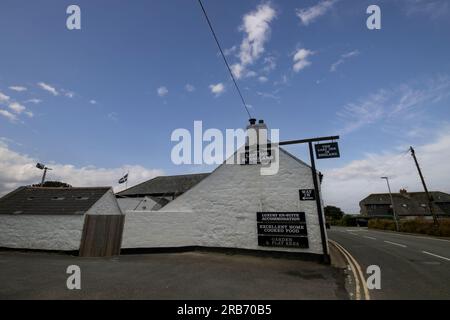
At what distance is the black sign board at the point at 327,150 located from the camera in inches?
410

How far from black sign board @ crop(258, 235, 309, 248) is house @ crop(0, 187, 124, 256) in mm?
7956

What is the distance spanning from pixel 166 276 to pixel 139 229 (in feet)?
17.5

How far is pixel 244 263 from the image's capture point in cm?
957

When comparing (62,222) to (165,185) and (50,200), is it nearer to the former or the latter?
(50,200)

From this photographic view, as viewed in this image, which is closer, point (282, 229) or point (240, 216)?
point (282, 229)

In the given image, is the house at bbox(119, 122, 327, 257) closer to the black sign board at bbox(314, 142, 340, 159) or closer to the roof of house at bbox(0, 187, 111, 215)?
the black sign board at bbox(314, 142, 340, 159)

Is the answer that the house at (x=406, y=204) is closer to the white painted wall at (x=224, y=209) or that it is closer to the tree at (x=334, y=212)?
the tree at (x=334, y=212)

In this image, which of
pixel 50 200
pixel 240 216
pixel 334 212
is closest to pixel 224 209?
pixel 240 216

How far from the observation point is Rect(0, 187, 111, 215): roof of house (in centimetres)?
1464

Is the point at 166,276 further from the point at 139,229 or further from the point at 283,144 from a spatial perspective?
the point at 283,144

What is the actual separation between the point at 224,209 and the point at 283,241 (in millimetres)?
3350

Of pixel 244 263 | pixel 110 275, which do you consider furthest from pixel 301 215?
pixel 110 275

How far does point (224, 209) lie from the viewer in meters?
11.8
